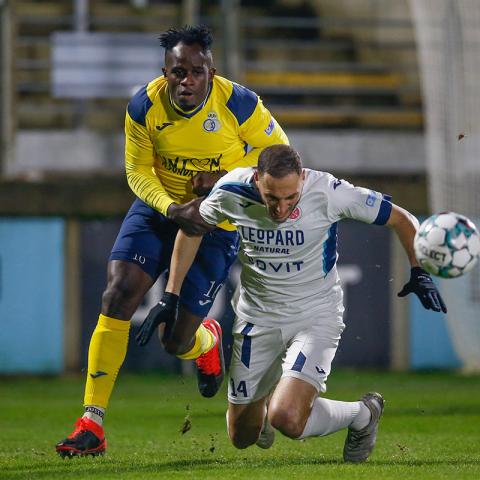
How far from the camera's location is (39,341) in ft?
42.9

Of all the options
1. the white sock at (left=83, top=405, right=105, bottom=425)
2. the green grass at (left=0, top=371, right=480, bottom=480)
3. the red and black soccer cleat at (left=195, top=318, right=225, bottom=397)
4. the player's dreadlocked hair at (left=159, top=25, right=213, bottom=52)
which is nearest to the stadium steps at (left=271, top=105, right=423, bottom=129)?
the green grass at (left=0, top=371, right=480, bottom=480)

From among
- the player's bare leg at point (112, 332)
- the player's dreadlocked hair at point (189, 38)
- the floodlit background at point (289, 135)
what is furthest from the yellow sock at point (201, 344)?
the floodlit background at point (289, 135)

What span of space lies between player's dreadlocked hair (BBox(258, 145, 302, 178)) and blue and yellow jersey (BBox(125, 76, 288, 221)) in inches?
45.1

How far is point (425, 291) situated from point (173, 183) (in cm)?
188

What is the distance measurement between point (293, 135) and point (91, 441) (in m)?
8.15

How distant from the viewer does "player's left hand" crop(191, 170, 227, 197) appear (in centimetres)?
701

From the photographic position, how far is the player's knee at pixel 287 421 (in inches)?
236

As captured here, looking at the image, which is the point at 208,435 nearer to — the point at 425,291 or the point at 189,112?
the point at 189,112

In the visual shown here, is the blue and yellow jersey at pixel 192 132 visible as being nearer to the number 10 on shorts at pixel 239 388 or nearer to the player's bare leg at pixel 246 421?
the number 10 on shorts at pixel 239 388

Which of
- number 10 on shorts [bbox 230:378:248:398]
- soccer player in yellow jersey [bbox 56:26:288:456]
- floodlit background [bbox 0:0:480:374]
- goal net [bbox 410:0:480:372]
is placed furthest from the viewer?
floodlit background [bbox 0:0:480:374]

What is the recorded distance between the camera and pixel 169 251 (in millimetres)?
7160

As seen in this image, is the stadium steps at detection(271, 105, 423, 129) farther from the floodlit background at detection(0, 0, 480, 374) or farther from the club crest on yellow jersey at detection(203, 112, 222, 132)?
the club crest on yellow jersey at detection(203, 112, 222, 132)

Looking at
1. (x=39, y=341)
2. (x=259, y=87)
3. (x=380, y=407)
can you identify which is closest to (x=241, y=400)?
(x=380, y=407)

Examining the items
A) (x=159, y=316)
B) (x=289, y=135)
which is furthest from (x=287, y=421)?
(x=289, y=135)
